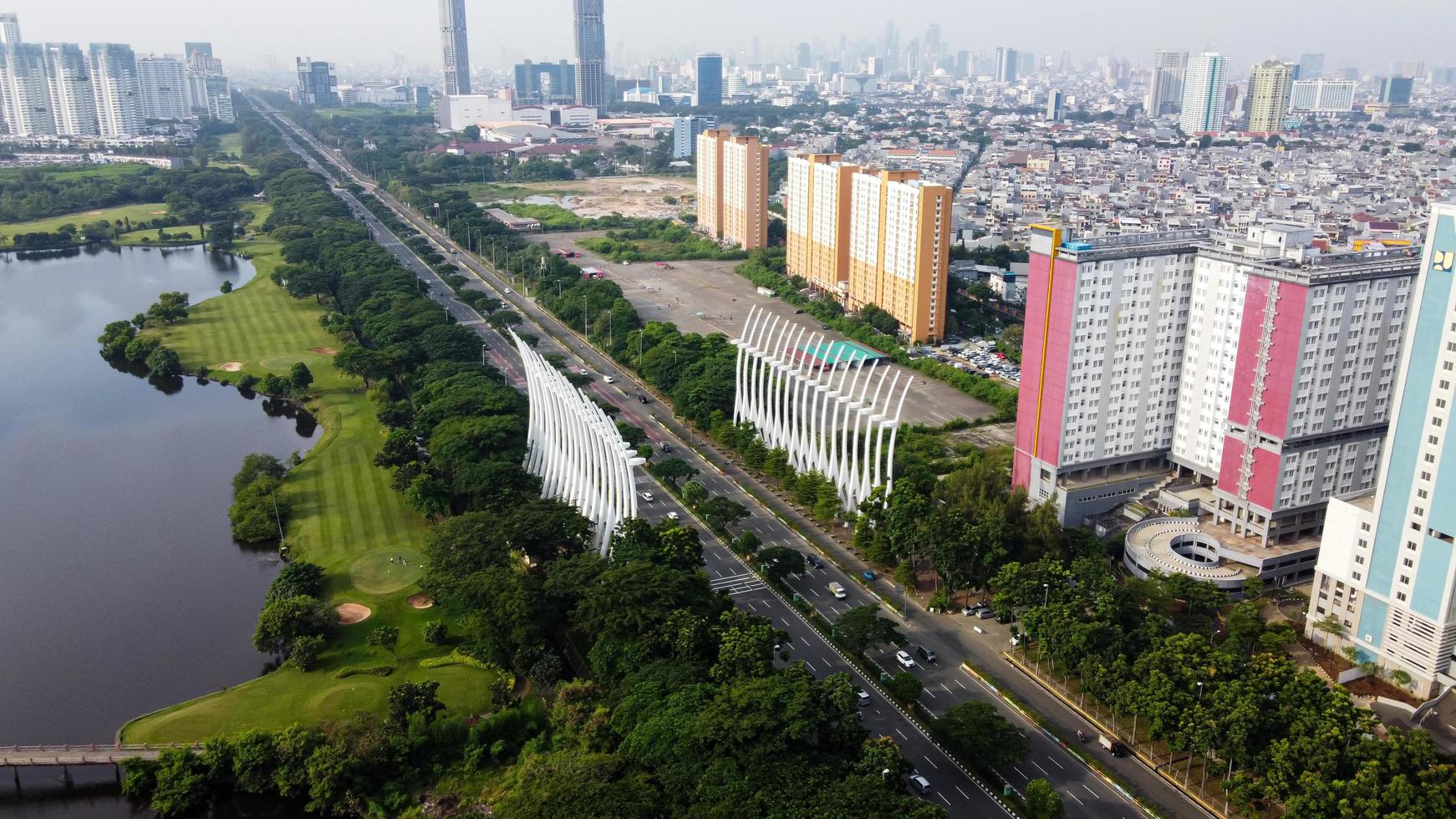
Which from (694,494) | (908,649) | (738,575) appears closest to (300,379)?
(694,494)

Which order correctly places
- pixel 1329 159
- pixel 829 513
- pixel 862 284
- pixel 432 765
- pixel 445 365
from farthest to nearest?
pixel 1329 159 → pixel 862 284 → pixel 445 365 → pixel 829 513 → pixel 432 765

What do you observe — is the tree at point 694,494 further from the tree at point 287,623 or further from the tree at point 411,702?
the tree at point 411,702

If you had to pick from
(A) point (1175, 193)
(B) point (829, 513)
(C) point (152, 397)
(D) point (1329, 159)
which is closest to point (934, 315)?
(B) point (829, 513)

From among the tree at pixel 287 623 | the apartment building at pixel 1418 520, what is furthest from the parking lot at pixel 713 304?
A: the tree at pixel 287 623

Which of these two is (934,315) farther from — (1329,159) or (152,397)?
(1329,159)

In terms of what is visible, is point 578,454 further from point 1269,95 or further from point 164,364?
point 1269,95
